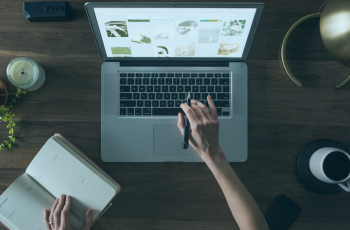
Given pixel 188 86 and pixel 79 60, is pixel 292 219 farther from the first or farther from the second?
pixel 79 60

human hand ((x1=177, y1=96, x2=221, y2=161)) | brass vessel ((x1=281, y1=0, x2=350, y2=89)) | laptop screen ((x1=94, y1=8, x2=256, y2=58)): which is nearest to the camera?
brass vessel ((x1=281, y1=0, x2=350, y2=89))

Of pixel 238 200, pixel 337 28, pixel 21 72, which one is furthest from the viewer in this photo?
pixel 21 72

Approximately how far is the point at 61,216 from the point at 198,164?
48 cm

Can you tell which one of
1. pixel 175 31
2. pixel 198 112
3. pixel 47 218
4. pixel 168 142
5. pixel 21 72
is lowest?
pixel 47 218

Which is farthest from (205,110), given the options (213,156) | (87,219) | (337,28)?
(87,219)

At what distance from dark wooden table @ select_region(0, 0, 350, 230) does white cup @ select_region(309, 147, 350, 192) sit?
72 mm

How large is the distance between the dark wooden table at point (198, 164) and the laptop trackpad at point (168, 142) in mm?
59

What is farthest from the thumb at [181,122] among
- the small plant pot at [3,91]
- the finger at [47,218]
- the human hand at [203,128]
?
the small plant pot at [3,91]

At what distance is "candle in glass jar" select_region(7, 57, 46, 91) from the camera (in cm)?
77

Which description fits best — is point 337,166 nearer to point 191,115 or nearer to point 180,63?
point 191,115

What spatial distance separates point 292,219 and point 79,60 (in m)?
0.97

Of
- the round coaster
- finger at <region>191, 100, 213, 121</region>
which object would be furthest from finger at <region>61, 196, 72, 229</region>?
the round coaster

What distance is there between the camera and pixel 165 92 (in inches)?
31.1

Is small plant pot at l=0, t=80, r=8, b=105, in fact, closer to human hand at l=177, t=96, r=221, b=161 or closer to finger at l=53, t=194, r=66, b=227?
finger at l=53, t=194, r=66, b=227
